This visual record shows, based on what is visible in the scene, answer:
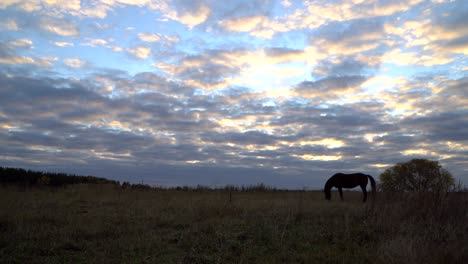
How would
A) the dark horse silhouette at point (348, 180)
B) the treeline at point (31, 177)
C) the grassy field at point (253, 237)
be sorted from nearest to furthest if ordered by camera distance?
the grassy field at point (253, 237), the dark horse silhouette at point (348, 180), the treeline at point (31, 177)

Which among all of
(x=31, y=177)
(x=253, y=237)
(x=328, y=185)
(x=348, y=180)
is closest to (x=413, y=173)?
(x=348, y=180)

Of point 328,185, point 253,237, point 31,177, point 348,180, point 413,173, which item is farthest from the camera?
point 31,177

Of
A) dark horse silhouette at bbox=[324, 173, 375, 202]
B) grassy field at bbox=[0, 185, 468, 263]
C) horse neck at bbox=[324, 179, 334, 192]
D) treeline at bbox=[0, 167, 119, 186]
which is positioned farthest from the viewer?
treeline at bbox=[0, 167, 119, 186]

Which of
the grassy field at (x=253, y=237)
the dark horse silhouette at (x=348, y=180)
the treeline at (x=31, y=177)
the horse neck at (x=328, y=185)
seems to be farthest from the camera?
the treeline at (x=31, y=177)

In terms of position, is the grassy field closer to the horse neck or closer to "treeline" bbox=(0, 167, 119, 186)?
the horse neck

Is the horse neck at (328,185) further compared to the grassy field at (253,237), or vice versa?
the horse neck at (328,185)

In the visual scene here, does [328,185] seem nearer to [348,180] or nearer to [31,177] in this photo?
[348,180]

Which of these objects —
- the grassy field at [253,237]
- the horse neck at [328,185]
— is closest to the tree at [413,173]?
the horse neck at [328,185]

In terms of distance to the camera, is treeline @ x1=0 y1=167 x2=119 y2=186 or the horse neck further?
treeline @ x1=0 y1=167 x2=119 y2=186

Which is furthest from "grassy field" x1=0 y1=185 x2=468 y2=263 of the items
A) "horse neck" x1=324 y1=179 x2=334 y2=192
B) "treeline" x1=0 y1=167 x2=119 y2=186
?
"treeline" x1=0 y1=167 x2=119 y2=186

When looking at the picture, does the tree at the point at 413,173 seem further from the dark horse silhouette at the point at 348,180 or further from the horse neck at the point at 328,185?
the horse neck at the point at 328,185

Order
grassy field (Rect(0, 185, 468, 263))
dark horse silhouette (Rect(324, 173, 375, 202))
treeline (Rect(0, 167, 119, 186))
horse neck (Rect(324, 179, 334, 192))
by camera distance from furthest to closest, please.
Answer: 1. treeline (Rect(0, 167, 119, 186))
2. dark horse silhouette (Rect(324, 173, 375, 202))
3. horse neck (Rect(324, 179, 334, 192))
4. grassy field (Rect(0, 185, 468, 263))

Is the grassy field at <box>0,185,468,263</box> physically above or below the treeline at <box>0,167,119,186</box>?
below

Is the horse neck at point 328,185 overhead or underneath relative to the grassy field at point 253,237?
overhead
